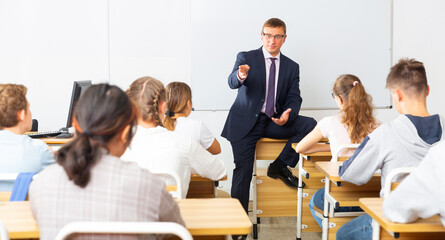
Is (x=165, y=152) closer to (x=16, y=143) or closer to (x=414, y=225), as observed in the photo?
(x=16, y=143)

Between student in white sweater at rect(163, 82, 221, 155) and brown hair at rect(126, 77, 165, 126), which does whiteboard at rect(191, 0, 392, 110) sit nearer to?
student in white sweater at rect(163, 82, 221, 155)

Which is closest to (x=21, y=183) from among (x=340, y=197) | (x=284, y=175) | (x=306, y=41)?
(x=340, y=197)

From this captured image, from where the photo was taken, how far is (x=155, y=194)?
3.84 feet

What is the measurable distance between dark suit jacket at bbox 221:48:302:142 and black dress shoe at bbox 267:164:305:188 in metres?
0.38

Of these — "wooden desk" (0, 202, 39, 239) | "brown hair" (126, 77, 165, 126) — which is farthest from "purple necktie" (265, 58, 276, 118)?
"wooden desk" (0, 202, 39, 239)

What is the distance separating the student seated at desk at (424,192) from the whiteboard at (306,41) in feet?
10.0

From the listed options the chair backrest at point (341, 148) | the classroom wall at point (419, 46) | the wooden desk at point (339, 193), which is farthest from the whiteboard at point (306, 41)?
the wooden desk at point (339, 193)

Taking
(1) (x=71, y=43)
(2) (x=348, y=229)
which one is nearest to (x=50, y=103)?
(1) (x=71, y=43)

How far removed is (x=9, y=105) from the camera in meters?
2.11

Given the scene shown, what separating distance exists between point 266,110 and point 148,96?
184cm

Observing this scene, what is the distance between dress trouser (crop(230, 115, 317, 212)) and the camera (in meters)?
3.39

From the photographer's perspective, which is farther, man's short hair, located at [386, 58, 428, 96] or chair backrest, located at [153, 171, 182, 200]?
man's short hair, located at [386, 58, 428, 96]

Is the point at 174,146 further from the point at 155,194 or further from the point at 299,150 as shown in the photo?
the point at 299,150

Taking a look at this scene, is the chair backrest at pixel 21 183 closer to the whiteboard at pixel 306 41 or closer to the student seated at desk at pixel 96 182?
the student seated at desk at pixel 96 182
